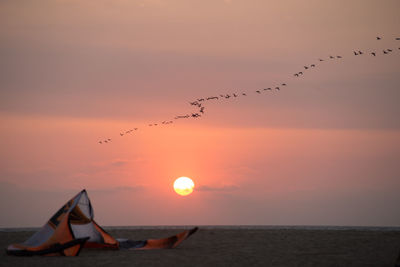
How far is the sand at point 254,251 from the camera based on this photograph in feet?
89.4

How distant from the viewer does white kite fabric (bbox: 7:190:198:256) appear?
29.8 meters

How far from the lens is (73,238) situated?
30.2m

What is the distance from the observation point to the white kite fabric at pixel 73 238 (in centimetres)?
2977

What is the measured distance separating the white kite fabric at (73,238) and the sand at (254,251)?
23.8 inches

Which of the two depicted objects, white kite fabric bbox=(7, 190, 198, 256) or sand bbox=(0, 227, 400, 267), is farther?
white kite fabric bbox=(7, 190, 198, 256)

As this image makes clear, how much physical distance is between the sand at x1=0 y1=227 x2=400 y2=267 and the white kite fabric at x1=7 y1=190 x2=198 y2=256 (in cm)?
61

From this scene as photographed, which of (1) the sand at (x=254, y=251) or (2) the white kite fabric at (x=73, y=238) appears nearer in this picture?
(1) the sand at (x=254, y=251)

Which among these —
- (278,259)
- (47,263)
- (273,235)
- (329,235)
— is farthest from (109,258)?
(329,235)

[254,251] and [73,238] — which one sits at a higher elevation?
[73,238]

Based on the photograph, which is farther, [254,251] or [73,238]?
[254,251]

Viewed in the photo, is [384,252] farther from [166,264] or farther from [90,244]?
[90,244]

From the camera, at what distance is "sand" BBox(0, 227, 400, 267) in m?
27.2

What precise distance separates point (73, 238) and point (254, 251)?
863 centimetres

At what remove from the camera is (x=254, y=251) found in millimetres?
30625
